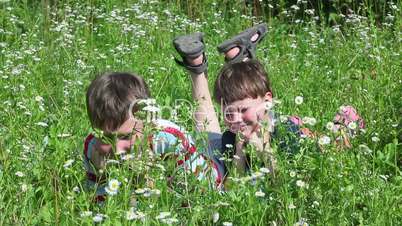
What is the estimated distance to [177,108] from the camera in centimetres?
318

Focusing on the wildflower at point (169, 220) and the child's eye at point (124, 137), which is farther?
the child's eye at point (124, 137)

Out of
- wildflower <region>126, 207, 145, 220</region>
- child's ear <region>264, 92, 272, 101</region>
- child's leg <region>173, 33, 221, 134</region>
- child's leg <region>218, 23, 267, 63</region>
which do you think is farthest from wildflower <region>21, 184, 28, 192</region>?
child's leg <region>218, 23, 267, 63</region>

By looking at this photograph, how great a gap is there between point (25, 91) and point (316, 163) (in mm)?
2033

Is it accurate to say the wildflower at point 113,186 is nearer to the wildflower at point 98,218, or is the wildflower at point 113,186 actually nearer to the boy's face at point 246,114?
the wildflower at point 98,218

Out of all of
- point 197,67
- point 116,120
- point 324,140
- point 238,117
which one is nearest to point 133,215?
point 324,140

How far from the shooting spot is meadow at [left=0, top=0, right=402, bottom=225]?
2.62 meters

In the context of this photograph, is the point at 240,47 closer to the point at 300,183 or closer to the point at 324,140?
the point at 324,140

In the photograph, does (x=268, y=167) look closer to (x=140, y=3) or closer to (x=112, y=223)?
(x=112, y=223)

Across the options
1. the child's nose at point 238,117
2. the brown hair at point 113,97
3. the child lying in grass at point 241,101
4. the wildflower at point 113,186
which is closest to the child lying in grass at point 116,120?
the brown hair at point 113,97

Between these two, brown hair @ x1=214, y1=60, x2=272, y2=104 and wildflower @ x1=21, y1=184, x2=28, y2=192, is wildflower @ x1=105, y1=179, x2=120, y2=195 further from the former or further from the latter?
brown hair @ x1=214, y1=60, x2=272, y2=104

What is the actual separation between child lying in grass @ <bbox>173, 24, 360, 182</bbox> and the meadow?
4.3 inches

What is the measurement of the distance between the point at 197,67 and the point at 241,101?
68cm

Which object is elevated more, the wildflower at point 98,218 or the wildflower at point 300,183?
the wildflower at point 98,218

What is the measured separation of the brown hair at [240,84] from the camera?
3723mm
